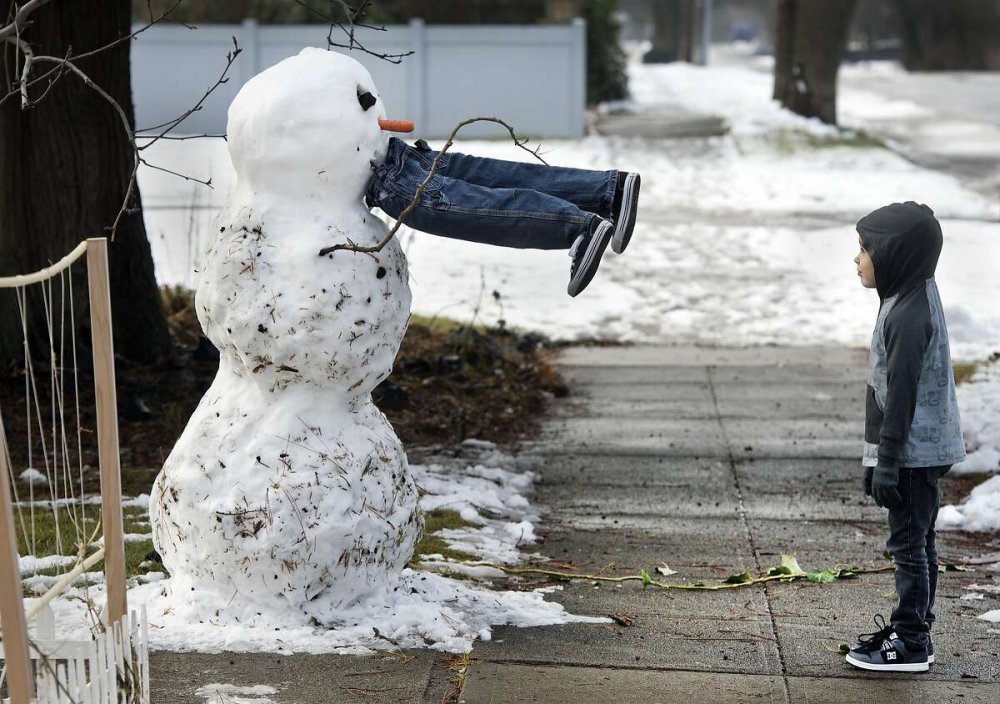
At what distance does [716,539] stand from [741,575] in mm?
558

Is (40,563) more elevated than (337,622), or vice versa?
(337,622)

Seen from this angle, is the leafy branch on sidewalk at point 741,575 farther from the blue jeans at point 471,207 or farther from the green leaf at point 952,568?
the blue jeans at point 471,207

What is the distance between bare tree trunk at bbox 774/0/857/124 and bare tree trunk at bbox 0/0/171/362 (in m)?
15.4

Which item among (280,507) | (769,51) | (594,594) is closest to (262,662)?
(280,507)

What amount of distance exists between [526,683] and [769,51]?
63948 mm

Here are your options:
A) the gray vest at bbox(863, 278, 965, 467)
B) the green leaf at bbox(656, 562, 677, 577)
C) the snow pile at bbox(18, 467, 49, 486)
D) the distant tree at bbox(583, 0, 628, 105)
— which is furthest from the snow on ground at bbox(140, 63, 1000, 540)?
the distant tree at bbox(583, 0, 628, 105)

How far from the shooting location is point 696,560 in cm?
524

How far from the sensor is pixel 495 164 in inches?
173

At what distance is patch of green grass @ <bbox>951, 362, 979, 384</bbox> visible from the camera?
8.05 meters

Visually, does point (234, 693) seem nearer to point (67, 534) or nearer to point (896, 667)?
point (67, 534)

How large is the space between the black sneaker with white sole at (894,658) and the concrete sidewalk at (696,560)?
1.5 inches

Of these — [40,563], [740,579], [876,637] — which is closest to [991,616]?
[876,637]

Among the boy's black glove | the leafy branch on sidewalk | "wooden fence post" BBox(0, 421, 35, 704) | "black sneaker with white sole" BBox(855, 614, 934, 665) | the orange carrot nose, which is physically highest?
the orange carrot nose

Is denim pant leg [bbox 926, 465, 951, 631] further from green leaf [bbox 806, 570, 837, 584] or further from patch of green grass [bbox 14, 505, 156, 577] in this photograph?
patch of green grass [bbox 14, 505, 156, 577]
